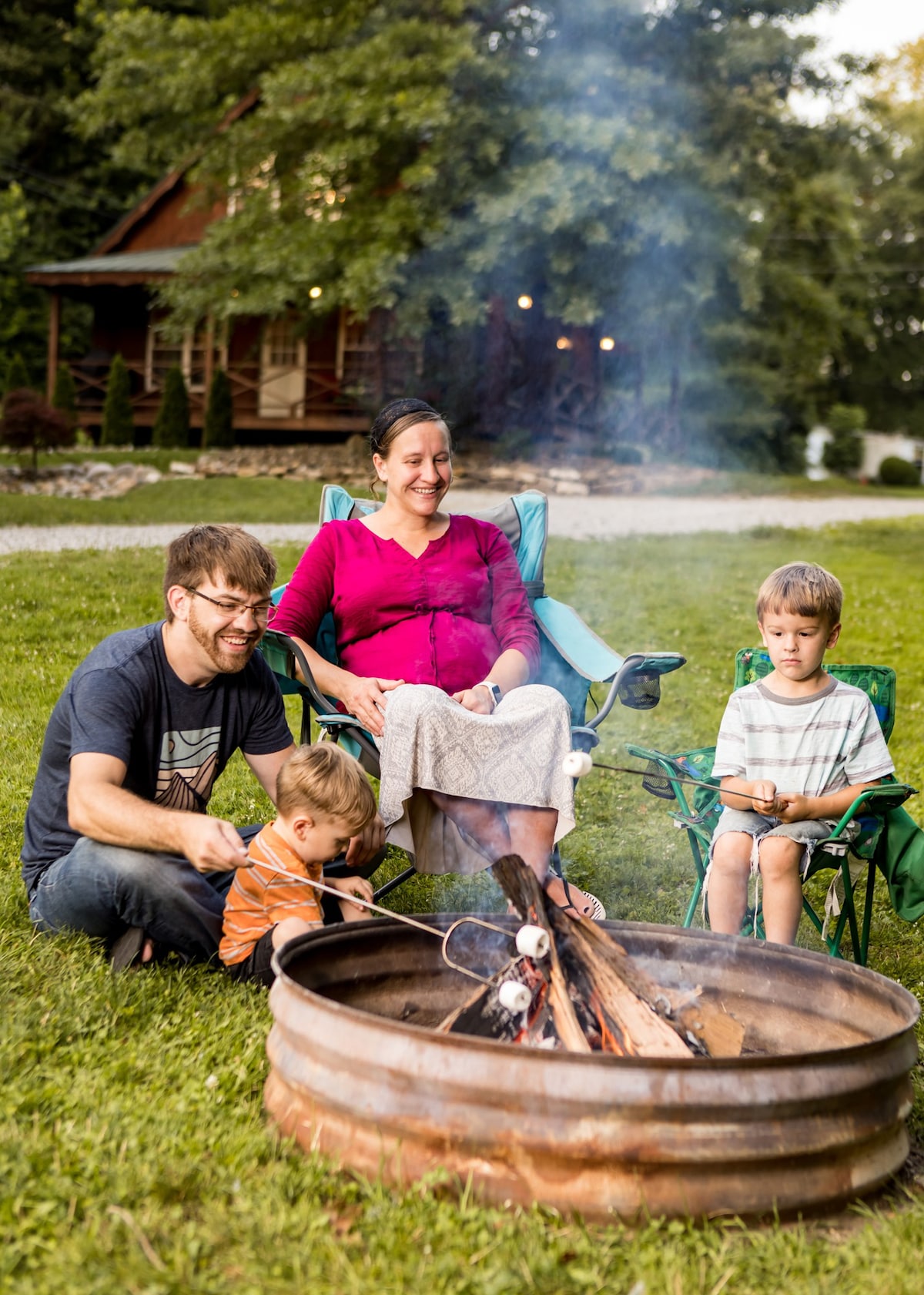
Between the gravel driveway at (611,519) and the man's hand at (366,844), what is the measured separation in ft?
17.4

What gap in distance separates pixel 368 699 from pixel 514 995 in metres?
0.93

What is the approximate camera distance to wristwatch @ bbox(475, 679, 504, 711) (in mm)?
2681

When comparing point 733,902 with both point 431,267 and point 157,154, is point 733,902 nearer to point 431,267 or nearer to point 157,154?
point 431,267

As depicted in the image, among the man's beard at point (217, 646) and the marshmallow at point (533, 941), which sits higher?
the man's beard at point (217, 646)

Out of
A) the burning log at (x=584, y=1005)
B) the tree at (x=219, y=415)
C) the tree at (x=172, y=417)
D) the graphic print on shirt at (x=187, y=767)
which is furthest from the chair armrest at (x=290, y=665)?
the tree at (x=172, y=417)

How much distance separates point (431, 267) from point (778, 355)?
6032 mm

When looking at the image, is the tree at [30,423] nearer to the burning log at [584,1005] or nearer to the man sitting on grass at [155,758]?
Result: the man sitting on grass at [155,758]

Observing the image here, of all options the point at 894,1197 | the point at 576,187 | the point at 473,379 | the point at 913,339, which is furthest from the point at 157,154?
the point at 913,339

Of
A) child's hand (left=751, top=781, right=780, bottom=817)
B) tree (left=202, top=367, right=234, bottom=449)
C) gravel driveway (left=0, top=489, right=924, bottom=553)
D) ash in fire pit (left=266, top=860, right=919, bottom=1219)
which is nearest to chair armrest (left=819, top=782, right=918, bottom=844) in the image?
child's hand (left=751, top=781, right=780, bottom=817)

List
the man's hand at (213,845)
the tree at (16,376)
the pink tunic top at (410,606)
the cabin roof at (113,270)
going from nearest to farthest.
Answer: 1. the man's hand at (213,845)
2. the pink tunic top at (410,606)
3. the cabin roof at (113,270)
4. the tree at (16,376)

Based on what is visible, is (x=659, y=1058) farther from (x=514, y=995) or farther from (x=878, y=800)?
(x=878, y=800)

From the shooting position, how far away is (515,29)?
460 inches

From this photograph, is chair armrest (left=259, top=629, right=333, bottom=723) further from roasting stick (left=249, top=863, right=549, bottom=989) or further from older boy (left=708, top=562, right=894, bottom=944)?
older boy (left=708, top=562, right=894, bottom=944)

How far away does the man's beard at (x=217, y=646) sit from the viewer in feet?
7.72
